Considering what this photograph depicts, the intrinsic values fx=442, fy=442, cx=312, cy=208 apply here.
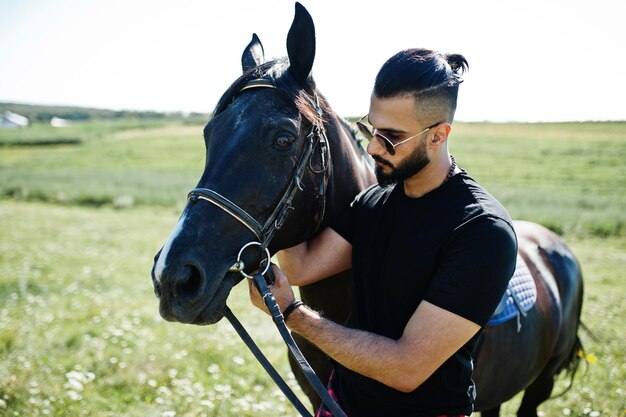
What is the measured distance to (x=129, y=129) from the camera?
77.2 m

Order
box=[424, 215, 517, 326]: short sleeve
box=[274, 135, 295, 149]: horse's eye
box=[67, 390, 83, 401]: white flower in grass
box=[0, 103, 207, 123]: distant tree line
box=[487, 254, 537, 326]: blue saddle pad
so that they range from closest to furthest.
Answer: box=[424, 215, 517, 326]: short sleeve → box=[274, 135, 295, 149]: horse's eye → box=[487, 254, 537, 326]: blue saddle pad → box=[67, 390, 83, 401]: white flower in grass → box=[0, 103, 207, 123]: distant tree line

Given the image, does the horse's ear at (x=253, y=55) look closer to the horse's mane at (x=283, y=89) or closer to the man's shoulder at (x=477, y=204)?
the horse's mane at (x=283, y=89)

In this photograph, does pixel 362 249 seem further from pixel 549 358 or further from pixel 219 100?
pixel 549 358

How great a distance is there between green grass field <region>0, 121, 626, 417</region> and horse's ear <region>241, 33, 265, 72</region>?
84 centimetres

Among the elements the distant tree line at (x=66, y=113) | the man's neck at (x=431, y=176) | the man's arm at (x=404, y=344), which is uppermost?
the man's neck at (x=431, y=176)

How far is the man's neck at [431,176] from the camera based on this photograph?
212cm

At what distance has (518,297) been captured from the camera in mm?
3197

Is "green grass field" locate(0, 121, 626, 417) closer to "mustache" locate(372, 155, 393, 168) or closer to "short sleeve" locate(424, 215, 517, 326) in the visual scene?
"mustache" locate(372, 155, 393, 168)

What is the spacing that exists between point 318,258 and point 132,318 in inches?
235

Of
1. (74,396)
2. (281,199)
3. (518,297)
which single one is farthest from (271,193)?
(74,396)

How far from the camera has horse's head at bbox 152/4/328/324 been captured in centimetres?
192

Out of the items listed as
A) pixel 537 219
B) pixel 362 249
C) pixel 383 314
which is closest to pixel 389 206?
pixel 362 249

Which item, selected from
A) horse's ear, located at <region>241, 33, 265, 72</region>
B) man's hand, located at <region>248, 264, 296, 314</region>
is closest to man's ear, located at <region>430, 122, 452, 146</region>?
man's hand, located at <region>248, 264, 296, 314</region>

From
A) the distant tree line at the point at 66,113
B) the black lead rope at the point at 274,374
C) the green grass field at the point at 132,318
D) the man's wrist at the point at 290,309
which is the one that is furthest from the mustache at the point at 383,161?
the distant tree line at the point at 66,113
